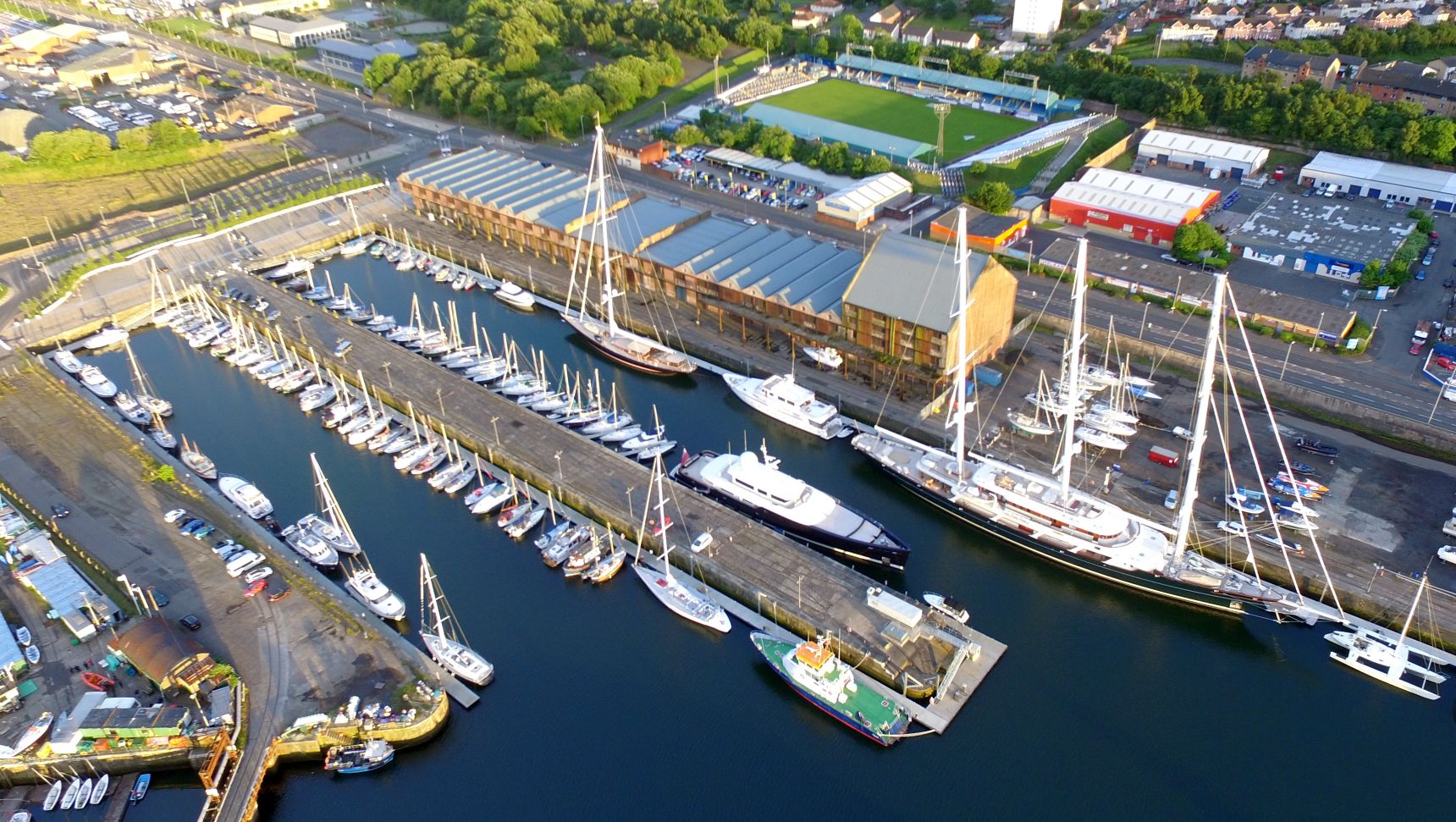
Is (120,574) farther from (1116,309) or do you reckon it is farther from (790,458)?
(1116,309)

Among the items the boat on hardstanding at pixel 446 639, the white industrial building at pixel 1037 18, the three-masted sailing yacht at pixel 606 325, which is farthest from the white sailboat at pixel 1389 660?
the white industrial building at pixel 1037 18

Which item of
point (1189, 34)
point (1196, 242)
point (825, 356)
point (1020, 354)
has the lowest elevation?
point (1020, 354)

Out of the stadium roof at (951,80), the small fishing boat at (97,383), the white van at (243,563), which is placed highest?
the stadium roof at (951,80)

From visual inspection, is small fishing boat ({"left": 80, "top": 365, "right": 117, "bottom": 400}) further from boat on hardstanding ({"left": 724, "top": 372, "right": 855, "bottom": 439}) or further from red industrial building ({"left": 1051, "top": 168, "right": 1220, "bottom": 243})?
red industrial building ({"left": 1051, "top": 168, "right": 1220, "bottom": 243})

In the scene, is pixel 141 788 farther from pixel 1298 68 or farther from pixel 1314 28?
pixel 1314 28

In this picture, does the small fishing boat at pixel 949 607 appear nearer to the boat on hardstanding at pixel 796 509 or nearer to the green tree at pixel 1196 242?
the boat on hardstanding at pixel 796 509

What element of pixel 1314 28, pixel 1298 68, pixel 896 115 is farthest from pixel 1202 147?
pixel 1314 28
